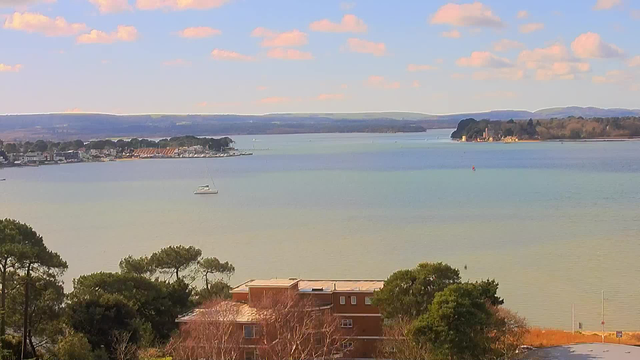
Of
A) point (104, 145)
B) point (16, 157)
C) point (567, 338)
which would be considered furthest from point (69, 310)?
point (104, 145)

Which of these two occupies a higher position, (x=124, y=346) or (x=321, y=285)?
(x=321, y=285)

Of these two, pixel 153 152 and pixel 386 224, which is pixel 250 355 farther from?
pixel 153 152

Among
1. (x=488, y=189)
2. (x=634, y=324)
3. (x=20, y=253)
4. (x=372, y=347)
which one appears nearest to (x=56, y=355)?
(x=20, y=253)

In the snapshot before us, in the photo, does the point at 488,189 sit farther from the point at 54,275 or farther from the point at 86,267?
the point at 54,275

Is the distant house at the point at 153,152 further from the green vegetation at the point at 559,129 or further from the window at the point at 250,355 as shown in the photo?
the window at the point at 250,355

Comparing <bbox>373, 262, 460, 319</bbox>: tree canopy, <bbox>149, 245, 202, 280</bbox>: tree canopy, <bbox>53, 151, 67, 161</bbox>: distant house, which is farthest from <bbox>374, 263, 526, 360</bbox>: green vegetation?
<bbox>53, 151, 67, 161</bbox>: distant house
